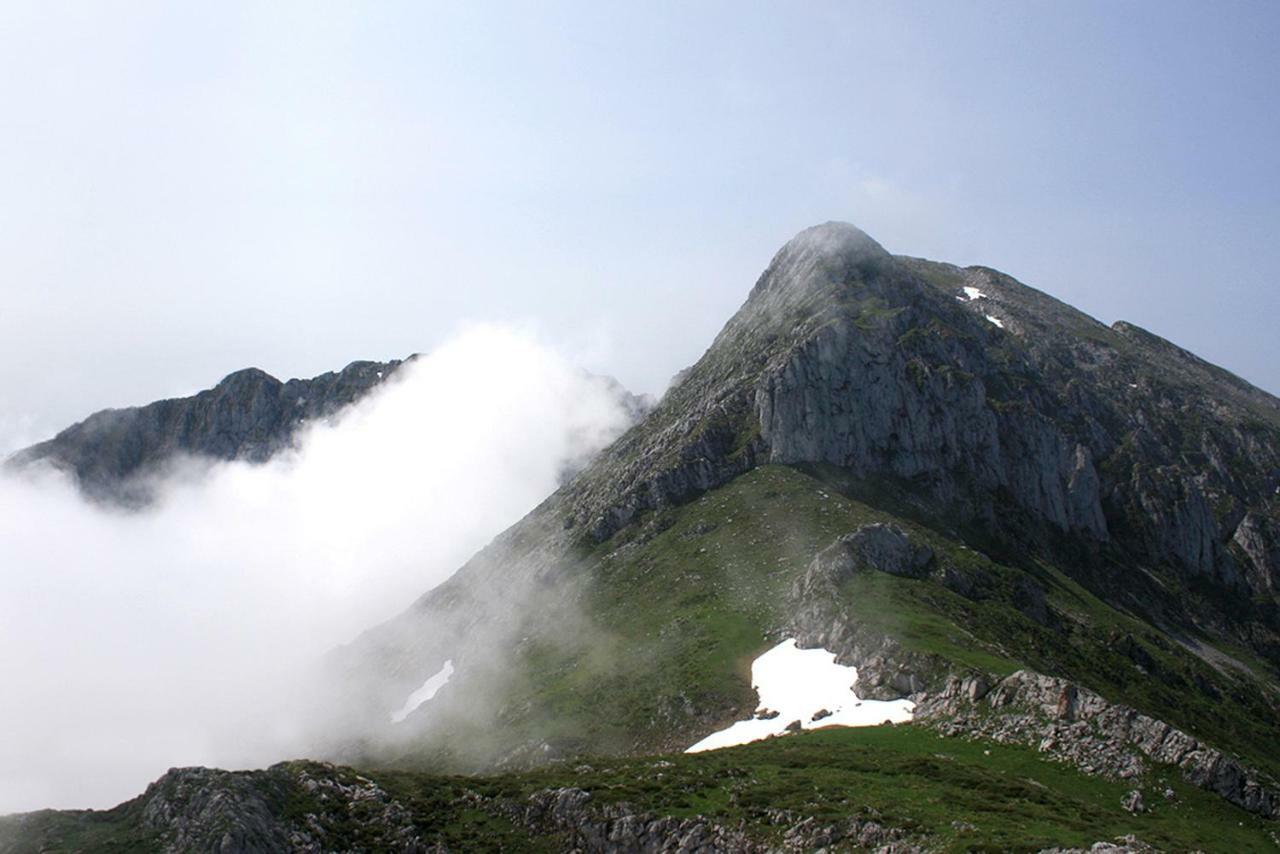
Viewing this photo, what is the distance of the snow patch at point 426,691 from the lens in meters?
127

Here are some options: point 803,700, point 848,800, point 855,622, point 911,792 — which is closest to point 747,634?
point 855,622

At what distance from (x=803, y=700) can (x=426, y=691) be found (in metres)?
65.7

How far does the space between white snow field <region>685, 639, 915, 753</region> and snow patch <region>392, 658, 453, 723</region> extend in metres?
55.0

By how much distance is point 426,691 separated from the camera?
429 feet

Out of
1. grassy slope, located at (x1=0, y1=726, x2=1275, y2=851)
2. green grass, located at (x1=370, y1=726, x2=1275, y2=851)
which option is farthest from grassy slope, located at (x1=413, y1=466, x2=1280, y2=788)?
grassy slope, located at (x1=0, y1=726, x2=1275, y2=851)

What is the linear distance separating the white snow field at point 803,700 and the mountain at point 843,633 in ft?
4.92

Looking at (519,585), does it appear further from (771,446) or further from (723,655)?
(723,655)

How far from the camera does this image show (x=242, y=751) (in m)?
141

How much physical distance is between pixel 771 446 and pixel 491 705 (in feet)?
198

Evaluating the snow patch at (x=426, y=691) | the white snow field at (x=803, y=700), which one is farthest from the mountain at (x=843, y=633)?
the white snow field at (x=803, y=700)

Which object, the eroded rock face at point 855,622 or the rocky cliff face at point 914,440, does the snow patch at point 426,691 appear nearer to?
the rocky cliff face at point 914,440

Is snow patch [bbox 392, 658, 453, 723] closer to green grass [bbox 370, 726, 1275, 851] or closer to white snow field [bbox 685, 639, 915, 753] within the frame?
white snow field [bbox 685, 639, 915, 753]

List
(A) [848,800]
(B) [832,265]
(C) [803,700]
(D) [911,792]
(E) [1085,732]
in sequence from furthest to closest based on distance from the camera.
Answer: (B) [832,265] → (C) [803,700] → (E) [1085,732] → (D) [911,792] → (A) [848,800]

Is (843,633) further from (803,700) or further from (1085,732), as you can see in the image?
(1085,732)
